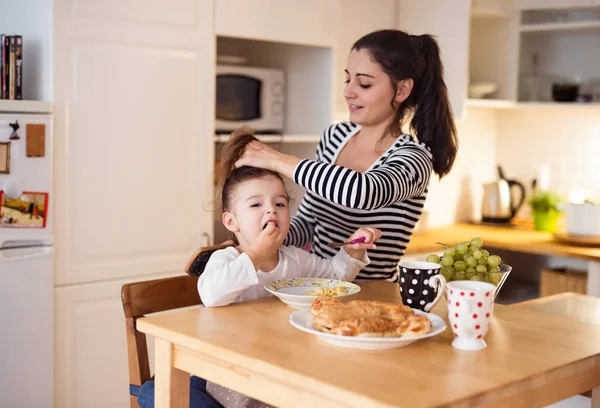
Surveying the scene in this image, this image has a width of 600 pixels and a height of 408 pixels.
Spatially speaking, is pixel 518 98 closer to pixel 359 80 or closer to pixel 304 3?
pixel 304 3

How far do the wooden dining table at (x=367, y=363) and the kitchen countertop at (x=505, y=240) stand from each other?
1.99 metres

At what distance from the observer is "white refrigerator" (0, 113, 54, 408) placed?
268 cm

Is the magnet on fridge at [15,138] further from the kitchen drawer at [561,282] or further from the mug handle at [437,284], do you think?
the kitchen drawer at [561,282]

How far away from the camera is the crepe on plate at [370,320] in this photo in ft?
4.64

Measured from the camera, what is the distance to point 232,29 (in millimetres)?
3193

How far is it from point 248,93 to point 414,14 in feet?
3.40

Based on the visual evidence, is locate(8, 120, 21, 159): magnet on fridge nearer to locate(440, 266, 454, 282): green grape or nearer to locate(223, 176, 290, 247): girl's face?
locate(223, 176, 290, 247): girl's face

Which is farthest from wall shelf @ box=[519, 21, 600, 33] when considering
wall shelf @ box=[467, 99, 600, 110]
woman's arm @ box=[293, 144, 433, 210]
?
woman's arm @ box=[293, 144, 433, 210]

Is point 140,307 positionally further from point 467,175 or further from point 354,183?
point 467,175

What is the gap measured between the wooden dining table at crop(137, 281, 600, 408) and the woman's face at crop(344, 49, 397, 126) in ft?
2.21

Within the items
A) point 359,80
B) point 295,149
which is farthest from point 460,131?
point 359,80

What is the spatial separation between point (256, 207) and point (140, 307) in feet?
1.15

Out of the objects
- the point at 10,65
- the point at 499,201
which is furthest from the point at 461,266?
the point at 499,201

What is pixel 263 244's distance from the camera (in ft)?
5.84
